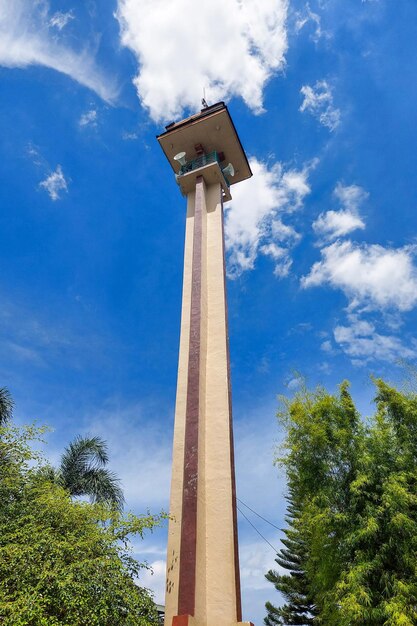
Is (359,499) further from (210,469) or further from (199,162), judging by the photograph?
(199,162)

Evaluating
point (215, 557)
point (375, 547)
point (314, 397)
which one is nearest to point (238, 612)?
point (215, 557)

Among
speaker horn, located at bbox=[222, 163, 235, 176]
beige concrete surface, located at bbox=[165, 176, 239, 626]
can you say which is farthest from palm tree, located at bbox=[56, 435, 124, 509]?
speaker horn, located at bbox=[222, 163, 235, 176]

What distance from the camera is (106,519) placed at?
601 cm

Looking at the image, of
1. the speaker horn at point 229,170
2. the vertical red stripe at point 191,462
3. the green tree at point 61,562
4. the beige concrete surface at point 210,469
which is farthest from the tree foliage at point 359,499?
the speaker horn at point 229,170

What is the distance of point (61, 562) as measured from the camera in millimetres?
4891

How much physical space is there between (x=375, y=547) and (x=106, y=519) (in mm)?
4728

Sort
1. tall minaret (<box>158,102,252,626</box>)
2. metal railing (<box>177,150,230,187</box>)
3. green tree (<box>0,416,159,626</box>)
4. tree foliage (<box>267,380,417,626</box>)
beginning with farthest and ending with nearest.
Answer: metal railing (<box>177,150,230,187</box>), tree foliage (<box>267,380,417,626</box>), tall minaret (<box>158,102,252,626</box>), green tree (<box>0,416,159,626</box>)

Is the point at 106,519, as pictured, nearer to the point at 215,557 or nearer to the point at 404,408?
the point at 215,557

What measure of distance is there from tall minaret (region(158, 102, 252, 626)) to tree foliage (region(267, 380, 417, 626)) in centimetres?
214

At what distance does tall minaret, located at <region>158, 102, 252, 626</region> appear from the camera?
6078 millimetres

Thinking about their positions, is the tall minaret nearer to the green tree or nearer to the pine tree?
the green tree

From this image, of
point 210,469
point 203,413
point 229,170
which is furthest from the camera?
point 229,170

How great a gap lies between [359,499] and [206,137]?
1040 centimetres

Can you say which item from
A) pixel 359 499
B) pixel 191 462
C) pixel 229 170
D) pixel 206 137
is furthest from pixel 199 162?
pixel 359 499
